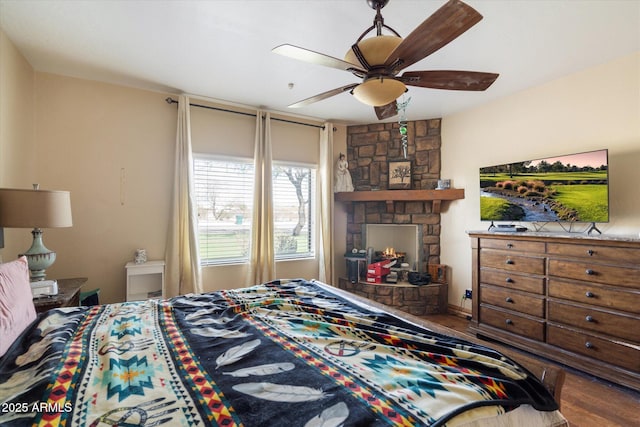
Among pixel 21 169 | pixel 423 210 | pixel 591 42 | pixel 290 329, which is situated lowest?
pixel 290 329

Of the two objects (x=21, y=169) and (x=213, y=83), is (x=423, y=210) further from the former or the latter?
(x=21, y=169)

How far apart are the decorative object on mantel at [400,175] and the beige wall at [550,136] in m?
0.50

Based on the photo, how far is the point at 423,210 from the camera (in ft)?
14.1

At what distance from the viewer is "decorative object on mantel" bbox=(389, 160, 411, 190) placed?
14.1 feet

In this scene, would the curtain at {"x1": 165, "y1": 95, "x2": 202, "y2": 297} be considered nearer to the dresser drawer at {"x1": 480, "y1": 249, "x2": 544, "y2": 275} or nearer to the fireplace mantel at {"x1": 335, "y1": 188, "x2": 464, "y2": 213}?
the fireplace mantel at {"x1": 335, "y1": 188, "x2": 464, "y2": 213}

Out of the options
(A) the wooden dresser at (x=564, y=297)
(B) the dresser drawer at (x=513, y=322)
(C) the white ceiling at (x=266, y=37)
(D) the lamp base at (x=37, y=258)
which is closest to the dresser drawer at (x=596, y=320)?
(A) the wooden dresser at (x=564, y=297)

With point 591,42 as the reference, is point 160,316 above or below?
below

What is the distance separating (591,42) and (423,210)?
2425mm

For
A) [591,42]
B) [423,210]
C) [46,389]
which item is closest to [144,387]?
[46,389]

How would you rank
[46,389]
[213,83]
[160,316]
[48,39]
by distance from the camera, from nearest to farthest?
1. [46,389]
2. [160,316]
3. [48,39]
4. [213,83]

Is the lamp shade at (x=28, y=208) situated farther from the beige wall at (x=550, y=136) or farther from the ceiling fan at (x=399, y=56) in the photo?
the beige wall at (x=550, y=136)

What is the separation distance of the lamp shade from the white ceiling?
1.22 metres

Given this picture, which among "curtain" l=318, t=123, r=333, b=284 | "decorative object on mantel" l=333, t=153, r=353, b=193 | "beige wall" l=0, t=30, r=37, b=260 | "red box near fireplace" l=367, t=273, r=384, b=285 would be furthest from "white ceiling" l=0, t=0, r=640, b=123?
"red box near fireplace" l=367, t=273, r=384, b=285

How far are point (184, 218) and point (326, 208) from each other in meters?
1.87
